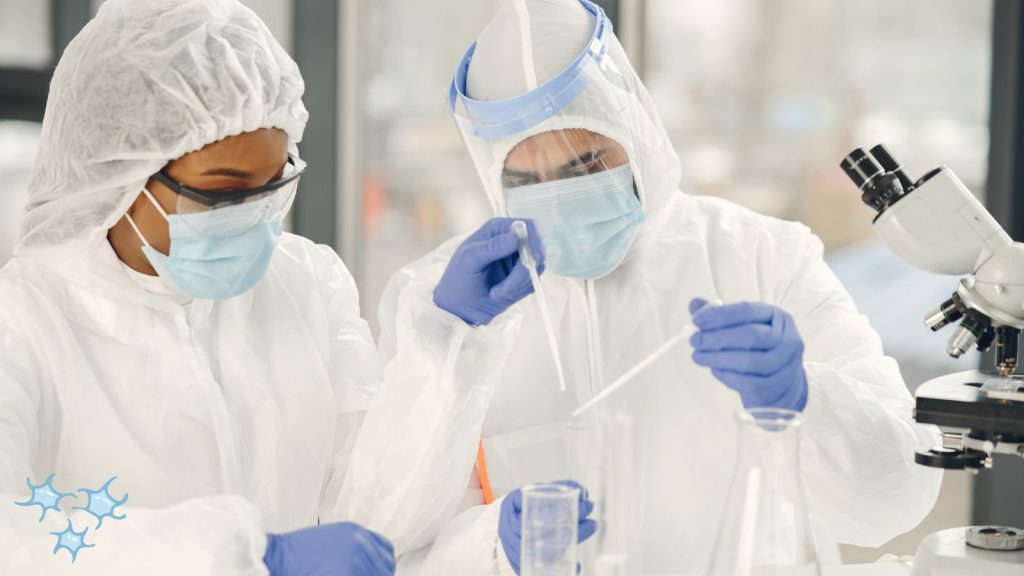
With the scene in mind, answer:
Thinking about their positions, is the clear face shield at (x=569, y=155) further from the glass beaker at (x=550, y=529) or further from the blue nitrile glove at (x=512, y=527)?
the glass beaker at (x=550, y=529)

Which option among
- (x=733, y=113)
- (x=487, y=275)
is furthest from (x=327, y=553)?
(x=733, y=113)

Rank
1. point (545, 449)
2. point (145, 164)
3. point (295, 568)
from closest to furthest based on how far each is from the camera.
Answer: point (295, 568)
point (145, 164)
point (545, 449)

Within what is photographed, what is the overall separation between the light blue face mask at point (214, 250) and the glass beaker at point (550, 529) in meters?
0.69

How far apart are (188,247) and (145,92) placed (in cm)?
22

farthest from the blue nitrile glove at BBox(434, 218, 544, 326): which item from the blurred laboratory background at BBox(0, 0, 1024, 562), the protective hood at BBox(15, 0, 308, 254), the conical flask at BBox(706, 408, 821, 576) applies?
the blurred laboratory background at BBox(0, 0, 1024, 562)

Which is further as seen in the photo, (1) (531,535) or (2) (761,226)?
(2) (761,226)

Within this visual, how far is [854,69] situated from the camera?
3.40 m

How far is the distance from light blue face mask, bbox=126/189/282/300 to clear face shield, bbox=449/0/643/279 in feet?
1.14

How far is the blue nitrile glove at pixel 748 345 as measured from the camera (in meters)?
1.37

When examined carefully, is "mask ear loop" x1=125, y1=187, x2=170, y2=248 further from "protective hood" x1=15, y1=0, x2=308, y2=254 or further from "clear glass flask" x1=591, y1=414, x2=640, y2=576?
"clear glass flask" x1=591, y1=414, x2=640, y2=576

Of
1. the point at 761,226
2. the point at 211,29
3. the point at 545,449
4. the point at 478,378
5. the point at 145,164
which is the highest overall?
the point at 211,29

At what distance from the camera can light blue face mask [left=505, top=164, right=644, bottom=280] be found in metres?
1.68

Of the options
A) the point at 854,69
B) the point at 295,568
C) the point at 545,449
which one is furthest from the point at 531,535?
the point at 854,69

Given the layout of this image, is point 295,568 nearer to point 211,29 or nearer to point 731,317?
point 731,317
